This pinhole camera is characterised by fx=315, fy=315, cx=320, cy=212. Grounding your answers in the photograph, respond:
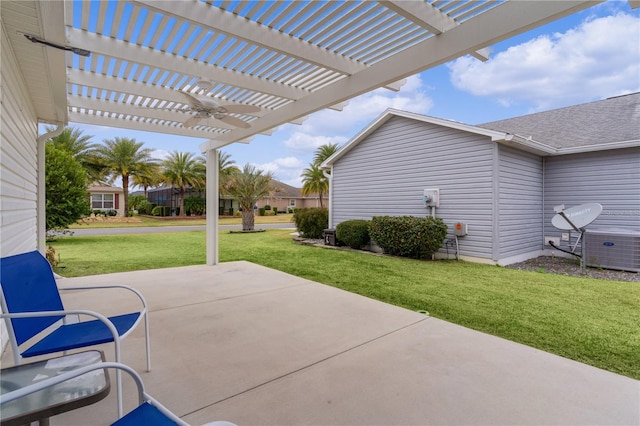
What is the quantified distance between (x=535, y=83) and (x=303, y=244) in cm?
1200

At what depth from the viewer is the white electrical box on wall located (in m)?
8.88

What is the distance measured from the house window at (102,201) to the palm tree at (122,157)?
807cm

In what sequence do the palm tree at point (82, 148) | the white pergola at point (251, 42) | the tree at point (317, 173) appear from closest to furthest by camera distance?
the white pergola at point (251, 42)
the palm tree at point (82, 148)
the tree at point (317, 173)

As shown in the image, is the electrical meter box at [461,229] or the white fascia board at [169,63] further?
the electrical meter box at [461,229]

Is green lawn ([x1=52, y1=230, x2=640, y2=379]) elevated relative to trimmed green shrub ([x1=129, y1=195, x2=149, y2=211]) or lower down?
lower down

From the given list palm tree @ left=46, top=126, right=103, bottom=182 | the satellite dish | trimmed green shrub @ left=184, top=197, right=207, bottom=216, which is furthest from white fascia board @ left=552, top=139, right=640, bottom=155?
trimmed green shrub @ left=184, top=197, right=207, bottom=216

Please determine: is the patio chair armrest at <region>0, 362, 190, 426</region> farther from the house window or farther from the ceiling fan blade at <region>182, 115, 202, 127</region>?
the house window

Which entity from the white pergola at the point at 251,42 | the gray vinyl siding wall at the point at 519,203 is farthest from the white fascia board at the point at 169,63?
the gray vinyl siding wall at the point at 519,203

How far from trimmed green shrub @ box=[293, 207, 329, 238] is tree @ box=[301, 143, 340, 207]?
1395 centimetres

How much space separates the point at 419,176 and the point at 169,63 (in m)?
7.41

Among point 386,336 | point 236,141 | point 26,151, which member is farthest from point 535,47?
point 26,151

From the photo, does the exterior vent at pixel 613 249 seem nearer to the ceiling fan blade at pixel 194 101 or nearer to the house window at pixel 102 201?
the ceiling fan blade at pixel 194 101

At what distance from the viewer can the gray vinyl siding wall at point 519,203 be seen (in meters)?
8.03

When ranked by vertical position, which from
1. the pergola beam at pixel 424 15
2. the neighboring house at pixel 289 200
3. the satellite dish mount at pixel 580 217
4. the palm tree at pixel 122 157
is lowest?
the satellite dish mount at pixel 580 217
